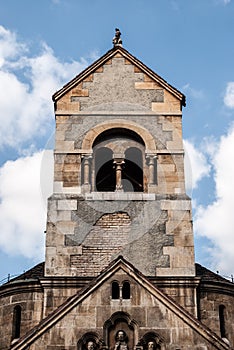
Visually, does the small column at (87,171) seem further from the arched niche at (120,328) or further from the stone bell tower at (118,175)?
the arched niche at (120,328)

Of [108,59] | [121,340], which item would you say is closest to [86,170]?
[108,59]

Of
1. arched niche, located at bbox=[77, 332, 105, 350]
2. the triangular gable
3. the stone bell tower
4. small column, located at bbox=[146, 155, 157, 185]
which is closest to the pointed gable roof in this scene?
the stone bell tower

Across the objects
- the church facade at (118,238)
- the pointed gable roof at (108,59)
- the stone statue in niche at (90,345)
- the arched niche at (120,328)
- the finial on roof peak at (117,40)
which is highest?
the finial on roof peak at (117,40)

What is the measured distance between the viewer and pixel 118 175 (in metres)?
25.0

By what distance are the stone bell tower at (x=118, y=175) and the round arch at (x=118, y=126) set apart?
0.03 meters

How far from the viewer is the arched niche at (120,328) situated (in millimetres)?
19812

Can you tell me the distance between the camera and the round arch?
25111mm

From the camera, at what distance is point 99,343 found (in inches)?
771

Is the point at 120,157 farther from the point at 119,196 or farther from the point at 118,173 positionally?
the point at 119,196

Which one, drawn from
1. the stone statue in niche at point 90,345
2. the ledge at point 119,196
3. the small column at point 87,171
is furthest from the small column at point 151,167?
the stone statue in niche at point 90,345

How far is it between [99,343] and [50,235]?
16.4 feet

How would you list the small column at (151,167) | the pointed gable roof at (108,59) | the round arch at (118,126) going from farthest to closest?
the pointed gable roof at (108,59) → the round arch at (118,126) → the small column at (151,167)

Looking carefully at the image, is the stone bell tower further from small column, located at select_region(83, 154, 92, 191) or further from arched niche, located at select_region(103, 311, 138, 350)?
arched niche, located at select_region(103, 311, 138, 350)

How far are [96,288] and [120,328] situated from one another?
4.03ft
